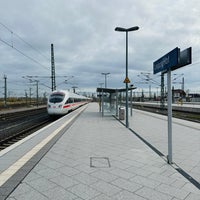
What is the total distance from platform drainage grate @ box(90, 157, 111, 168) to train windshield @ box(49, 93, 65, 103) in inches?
631

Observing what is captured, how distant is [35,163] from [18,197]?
1.58m

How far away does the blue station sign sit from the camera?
442 cm

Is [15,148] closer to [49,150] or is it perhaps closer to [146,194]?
[49,150]

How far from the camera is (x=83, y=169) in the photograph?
457cm

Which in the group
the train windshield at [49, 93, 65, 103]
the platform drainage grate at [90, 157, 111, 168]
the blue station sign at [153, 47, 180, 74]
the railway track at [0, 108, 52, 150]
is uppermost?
the blue station sign at [153, 47, 180, 74]

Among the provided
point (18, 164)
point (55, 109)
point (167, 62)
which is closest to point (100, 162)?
point (18, 164)

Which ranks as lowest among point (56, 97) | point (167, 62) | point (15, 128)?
point (15, 128)

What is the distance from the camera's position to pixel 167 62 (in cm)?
485

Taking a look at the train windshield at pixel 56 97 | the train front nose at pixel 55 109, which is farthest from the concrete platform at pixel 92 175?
the train windshield at pixel 56 97

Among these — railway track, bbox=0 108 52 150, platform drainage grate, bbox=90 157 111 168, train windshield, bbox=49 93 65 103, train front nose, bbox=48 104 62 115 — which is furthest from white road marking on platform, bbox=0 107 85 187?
train windshield, bbox=49 93 65 103

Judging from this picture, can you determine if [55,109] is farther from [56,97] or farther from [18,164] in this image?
[18,164]

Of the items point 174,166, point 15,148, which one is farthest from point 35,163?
point 174,166

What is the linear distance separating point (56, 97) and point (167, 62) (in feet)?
56.7

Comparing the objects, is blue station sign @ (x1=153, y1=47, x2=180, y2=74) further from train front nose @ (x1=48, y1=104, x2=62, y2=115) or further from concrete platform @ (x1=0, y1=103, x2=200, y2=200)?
train front nose @ (x1=48, y1=104, x2=62, y2=115)
